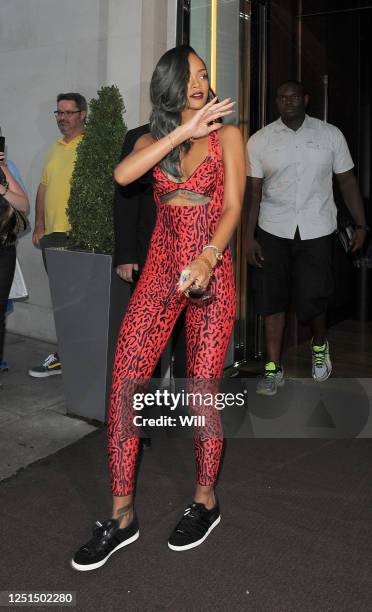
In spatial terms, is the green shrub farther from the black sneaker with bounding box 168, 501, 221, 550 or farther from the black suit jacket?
the black sneaker with bounding box 168, 501, 221, 550

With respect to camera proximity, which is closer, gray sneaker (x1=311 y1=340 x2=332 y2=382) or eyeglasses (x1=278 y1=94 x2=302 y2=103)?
eyeglasses (x1=278 y1=94 x2=302 y2=103)

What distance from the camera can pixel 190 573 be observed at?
2.50 m

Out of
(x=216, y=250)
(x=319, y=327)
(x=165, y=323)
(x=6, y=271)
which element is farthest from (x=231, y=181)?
(x=319, y=327)

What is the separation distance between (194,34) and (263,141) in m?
0.82

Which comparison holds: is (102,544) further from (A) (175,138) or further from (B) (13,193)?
(B) (13,193)

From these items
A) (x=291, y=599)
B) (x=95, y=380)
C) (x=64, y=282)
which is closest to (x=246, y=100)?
(x=64, y=282)

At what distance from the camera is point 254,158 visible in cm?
480

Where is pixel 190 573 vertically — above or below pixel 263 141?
below

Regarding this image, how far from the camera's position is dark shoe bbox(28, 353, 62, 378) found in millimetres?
5098

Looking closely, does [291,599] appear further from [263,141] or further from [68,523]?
[263,141]

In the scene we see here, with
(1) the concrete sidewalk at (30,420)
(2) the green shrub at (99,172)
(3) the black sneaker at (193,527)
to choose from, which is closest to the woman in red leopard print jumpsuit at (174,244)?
(3) the black sneaker at (193,527)

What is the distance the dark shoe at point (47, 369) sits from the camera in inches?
201

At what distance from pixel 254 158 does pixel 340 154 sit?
567 mm

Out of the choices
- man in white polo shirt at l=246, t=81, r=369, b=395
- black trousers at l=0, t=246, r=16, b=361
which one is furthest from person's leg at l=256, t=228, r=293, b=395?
black trousers at l=0, t=246, r=16, b=361
